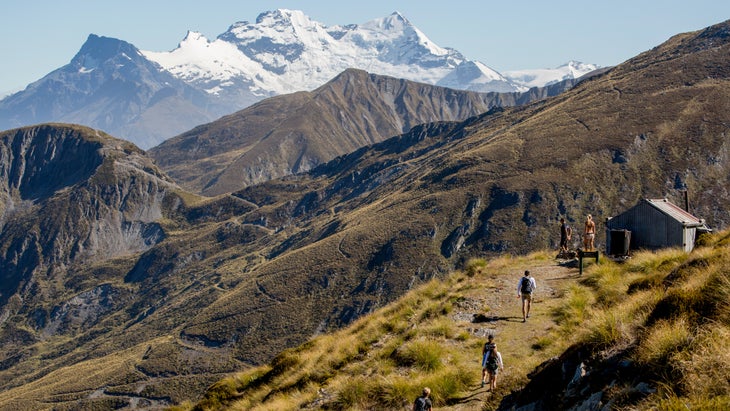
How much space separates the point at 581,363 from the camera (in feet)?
36.8

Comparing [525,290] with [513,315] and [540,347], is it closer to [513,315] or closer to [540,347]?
[513,315]

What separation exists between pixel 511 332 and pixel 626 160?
7237 inches

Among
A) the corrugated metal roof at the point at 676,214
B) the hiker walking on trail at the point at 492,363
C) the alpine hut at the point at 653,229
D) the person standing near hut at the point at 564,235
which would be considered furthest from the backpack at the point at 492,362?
the corrugated metal roof at the point at 676,214

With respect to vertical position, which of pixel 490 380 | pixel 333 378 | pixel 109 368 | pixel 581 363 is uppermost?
pixel 581 363

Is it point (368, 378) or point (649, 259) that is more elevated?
point (649, 259)

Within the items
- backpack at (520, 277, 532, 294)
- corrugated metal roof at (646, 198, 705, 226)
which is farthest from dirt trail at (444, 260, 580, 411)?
corrugated metal roof at (646, 198, 705, 226)

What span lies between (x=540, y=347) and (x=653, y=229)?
21.5 m

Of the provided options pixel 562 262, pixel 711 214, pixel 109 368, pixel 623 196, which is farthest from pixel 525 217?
pixel 562 262

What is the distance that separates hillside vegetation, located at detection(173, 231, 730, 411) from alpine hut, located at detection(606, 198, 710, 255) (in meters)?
4.25

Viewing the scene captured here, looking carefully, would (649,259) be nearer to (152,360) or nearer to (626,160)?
(626,160)

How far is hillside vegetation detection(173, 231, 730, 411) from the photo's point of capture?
938 centimetres

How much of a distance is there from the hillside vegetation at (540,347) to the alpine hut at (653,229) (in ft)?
13.9

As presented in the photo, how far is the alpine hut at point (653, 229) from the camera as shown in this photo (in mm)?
34344

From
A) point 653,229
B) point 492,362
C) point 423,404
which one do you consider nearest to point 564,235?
point 653,229
